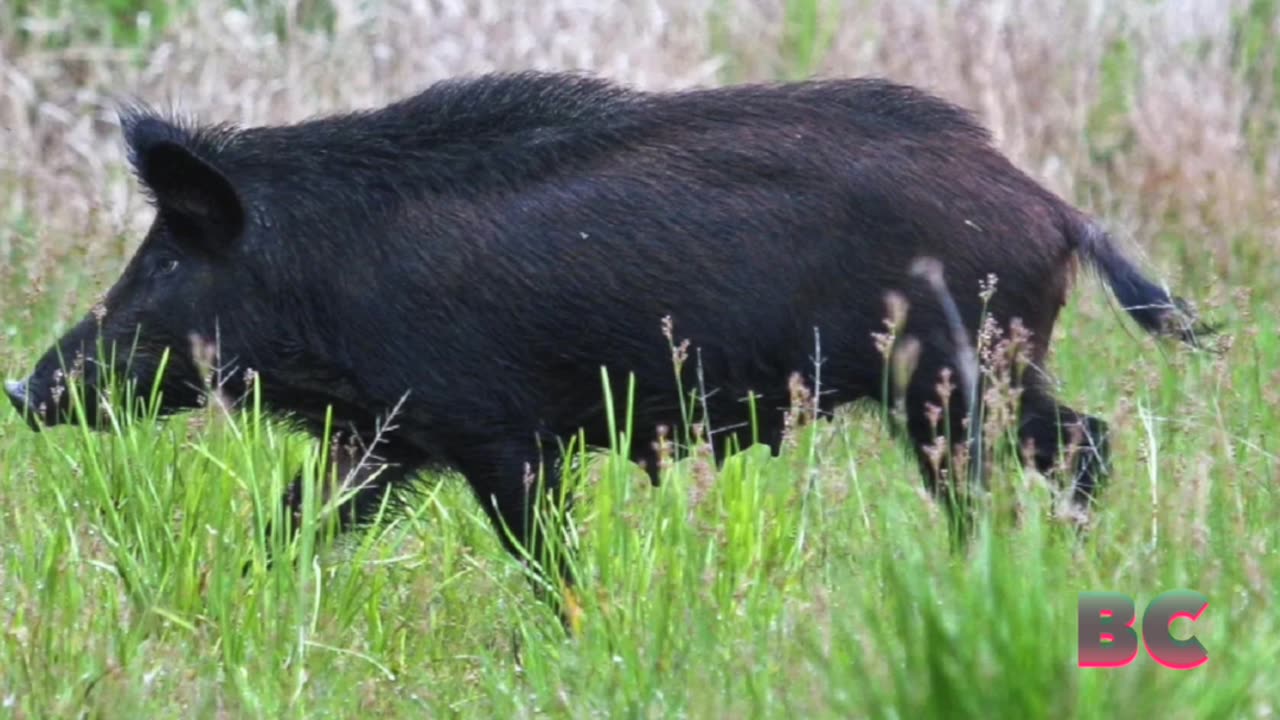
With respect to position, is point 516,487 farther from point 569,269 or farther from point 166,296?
point 166,296

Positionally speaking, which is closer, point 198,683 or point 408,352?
point 198,683

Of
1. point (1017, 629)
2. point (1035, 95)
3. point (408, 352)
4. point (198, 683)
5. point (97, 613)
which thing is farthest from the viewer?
point (1035, 95)

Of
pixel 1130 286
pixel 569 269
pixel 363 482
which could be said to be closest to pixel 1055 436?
pixel 1130 286

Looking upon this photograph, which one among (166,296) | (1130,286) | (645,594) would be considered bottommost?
(645,594)

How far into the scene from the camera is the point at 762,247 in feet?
15.5

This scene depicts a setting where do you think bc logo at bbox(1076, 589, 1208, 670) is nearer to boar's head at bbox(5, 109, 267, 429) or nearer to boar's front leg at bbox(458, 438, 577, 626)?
boar's front leg at bbox(458, 438, 577, 626)

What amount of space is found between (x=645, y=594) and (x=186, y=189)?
1629mm

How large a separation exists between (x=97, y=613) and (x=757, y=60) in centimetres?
562

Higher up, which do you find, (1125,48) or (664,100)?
(664,100)

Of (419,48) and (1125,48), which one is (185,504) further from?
(1125,48)

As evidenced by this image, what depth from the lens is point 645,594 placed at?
377cm

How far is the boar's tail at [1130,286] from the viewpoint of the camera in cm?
478

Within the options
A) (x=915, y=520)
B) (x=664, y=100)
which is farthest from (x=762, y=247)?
(x=915, y=520)

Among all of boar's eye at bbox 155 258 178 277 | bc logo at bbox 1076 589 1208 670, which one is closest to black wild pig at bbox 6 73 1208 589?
boar's eye at bbox 155 258 178 277
